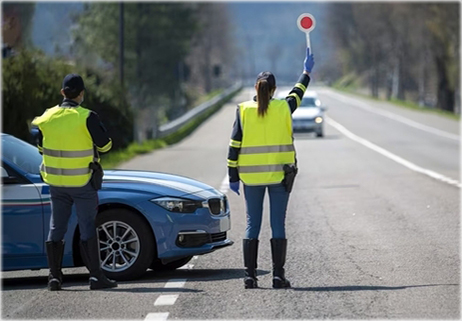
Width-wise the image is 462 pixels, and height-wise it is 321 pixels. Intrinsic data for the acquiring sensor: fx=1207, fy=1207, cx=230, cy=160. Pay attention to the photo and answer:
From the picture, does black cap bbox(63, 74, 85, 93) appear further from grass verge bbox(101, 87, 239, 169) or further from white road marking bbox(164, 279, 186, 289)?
grass verge bbox(101, 87, 239, 169)

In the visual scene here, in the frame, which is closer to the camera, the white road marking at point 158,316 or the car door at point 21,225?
the white road marking at point 158,316

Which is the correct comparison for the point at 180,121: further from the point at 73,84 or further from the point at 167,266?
the point at 73,84

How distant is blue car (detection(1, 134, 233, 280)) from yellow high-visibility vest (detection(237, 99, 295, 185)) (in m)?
0.99

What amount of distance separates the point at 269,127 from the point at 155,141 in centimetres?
3210

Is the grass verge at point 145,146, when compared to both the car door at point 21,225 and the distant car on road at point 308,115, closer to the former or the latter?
the distant car on road at point 308,115

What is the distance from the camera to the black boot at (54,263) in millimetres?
9891

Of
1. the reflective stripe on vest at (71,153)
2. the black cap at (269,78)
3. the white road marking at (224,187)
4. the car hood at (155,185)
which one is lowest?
the white road marking at (224,187)

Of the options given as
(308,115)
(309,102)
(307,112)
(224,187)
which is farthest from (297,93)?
(309,102)

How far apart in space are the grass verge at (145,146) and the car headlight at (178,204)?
61.0 feet

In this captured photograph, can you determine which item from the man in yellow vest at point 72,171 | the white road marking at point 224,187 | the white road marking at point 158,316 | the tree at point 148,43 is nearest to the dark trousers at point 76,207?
the man in yellow vest at point 72,171

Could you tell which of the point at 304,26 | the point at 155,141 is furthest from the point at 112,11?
the point at 304,26

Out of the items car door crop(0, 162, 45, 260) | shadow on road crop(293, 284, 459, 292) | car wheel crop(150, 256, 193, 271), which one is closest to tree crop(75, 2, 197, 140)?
car wheel crop(150, 256, 193, 271)

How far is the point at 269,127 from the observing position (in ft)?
31.7

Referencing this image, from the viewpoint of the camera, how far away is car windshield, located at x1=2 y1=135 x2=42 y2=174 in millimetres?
10898
